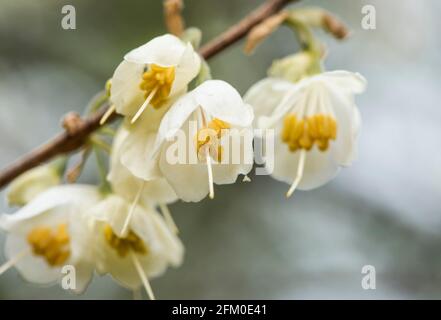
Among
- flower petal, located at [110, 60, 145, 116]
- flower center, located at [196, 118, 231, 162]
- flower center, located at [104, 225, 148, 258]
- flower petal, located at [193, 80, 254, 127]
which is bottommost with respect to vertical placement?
flower center, located at [104, 225, 148, 258]

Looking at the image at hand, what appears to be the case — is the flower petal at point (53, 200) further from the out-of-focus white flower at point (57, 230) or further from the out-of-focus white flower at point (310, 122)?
the out-of-focus white flower at point (310, 122)

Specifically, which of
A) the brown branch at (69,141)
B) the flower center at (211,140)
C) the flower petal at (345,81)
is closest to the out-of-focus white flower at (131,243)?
A: the brown branch at (69,141)

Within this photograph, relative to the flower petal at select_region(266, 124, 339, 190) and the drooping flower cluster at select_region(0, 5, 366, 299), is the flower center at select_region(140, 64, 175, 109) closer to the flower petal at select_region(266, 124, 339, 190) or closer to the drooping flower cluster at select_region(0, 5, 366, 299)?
the drooping flower cluster at select_region(0, 5, 366, 299)

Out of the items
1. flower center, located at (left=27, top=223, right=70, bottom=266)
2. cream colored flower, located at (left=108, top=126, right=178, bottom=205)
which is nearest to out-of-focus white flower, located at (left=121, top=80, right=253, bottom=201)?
cream colored flower, located at (left=108, top=126, right=178, bottom=205)

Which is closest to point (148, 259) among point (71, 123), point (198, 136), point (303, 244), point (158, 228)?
point (158, 228)

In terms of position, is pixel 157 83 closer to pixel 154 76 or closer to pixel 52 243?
pixel 154 76

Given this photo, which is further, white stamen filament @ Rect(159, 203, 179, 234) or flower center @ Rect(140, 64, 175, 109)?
white stamen filament @ Rect(159, 203, 179, 234)

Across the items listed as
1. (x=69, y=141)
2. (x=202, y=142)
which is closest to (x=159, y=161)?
(x=202, y=142)
